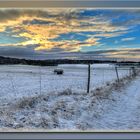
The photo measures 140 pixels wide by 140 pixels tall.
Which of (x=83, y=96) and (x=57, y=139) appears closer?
(x=57, y=139)

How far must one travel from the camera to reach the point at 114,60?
3367mm

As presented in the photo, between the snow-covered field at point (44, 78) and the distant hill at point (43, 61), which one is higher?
the distant hill at point (43, 61)

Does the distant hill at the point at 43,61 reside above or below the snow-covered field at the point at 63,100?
above

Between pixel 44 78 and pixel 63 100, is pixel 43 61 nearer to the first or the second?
pixel 44 78

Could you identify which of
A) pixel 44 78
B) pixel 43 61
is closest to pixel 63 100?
pixel 44 78

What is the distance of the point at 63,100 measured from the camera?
3373 millimetres

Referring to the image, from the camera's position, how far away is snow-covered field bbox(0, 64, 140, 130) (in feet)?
10.6

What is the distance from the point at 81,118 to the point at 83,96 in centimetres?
25

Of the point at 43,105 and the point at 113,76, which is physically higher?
the point at 113,76

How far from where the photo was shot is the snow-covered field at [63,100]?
3.23 meters

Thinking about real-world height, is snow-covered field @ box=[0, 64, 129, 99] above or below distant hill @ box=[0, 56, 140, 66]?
below

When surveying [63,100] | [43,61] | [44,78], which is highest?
[43,61]
